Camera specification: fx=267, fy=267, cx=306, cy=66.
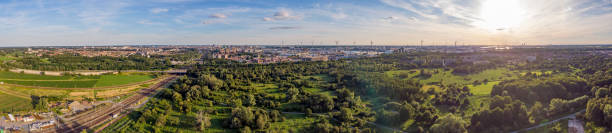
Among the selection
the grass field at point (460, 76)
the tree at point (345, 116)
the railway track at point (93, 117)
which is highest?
the grass field at point (460, 76)

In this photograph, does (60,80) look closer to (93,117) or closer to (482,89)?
(93,117)

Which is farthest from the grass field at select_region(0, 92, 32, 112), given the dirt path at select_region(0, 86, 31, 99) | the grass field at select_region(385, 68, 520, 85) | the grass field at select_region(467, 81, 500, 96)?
the grass field at select_region(467, 81, 500, 96)

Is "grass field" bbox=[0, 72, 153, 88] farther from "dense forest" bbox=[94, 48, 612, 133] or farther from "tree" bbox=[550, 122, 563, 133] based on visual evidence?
"tree" bbox=[550, 122, 563, 133]

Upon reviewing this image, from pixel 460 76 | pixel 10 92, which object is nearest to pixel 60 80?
pixel 10 92

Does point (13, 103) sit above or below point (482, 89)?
below

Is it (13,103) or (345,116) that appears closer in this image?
(345,116)

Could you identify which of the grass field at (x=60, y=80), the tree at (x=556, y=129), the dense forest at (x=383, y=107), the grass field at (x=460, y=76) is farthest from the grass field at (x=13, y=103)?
the grass field at (x=460, y=76)

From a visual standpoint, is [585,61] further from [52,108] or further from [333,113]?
[52,108]

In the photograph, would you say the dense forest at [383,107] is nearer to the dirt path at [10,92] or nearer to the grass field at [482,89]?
the grass field at [482,89]

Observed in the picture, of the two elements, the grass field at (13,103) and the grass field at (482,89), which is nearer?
the grass field at (13,103)
